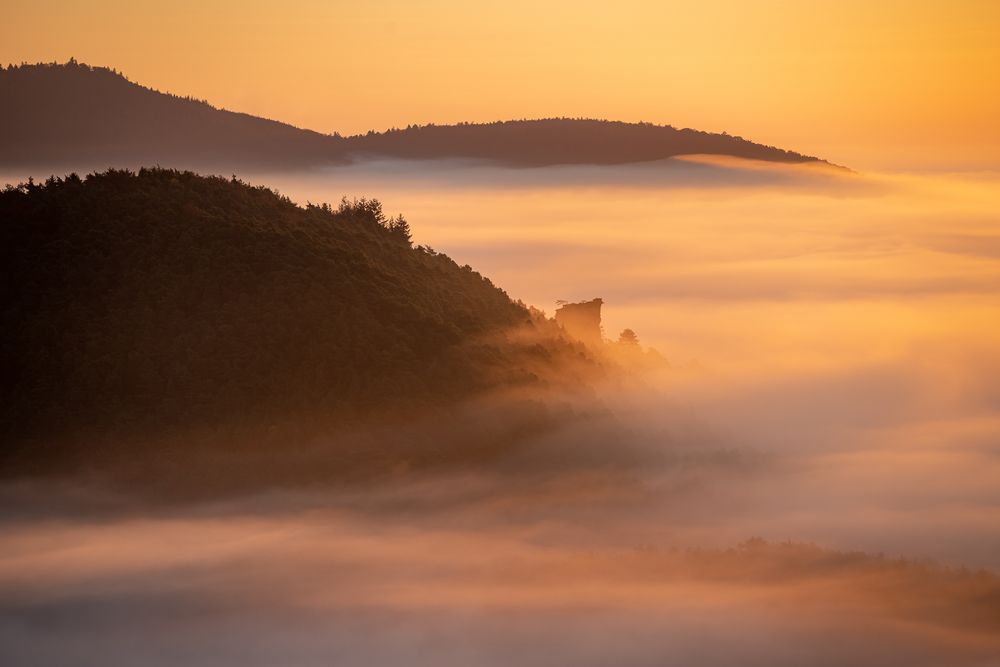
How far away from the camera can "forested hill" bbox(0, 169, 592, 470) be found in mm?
66625

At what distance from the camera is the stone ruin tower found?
10206cm

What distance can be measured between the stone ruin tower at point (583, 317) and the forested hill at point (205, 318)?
25458 millimetres

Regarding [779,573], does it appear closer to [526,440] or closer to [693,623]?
[693,623]

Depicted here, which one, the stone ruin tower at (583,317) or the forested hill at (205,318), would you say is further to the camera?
the stone ruin tower at (583,317)

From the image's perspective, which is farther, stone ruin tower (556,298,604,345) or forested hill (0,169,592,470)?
stone ruin tower (556,298,604,345)

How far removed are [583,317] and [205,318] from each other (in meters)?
41.4

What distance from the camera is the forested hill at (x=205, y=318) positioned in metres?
66.6

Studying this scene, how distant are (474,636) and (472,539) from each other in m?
7.27

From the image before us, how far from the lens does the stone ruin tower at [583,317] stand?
102062 mm

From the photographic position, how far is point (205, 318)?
69000mm

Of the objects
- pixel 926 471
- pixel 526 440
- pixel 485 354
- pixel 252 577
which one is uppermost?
pixel 485 354

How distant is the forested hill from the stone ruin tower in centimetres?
2546

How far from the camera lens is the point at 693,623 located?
266 ft

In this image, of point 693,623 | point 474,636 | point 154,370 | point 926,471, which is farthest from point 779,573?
point 926,471
